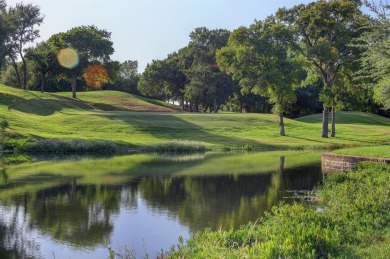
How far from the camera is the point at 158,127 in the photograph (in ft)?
210

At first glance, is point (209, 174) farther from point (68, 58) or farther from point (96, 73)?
point (96, 73)

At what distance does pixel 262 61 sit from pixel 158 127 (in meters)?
16.0

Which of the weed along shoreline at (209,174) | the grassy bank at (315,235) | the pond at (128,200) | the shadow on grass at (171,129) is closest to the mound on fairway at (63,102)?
the weed along shoreline at (209,174)

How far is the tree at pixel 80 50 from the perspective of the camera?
3418 inches

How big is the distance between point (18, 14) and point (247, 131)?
5043 centimetres

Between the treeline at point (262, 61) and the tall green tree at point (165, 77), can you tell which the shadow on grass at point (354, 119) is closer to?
the treeline at point (262, 61)

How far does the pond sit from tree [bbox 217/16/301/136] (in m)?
23.1

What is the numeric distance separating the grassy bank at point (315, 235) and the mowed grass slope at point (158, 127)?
37.1 meters

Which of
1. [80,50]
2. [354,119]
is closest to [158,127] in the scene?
[80,50]

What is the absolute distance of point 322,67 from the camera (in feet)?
201

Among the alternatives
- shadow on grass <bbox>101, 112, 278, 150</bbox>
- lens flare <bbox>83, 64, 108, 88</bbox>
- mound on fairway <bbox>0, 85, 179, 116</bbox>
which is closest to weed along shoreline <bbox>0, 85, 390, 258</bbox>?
shadow on grass <bbox>101, 112, 278, 150</bbox>

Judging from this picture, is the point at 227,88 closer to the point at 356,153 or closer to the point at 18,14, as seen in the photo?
the point at 18,14

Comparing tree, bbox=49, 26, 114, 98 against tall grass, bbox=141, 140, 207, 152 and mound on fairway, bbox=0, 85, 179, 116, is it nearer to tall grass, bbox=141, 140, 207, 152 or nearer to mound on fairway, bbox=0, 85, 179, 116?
mound on fairway, bbox=0, 85, 179, 116

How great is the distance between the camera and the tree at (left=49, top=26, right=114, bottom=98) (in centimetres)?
8681
